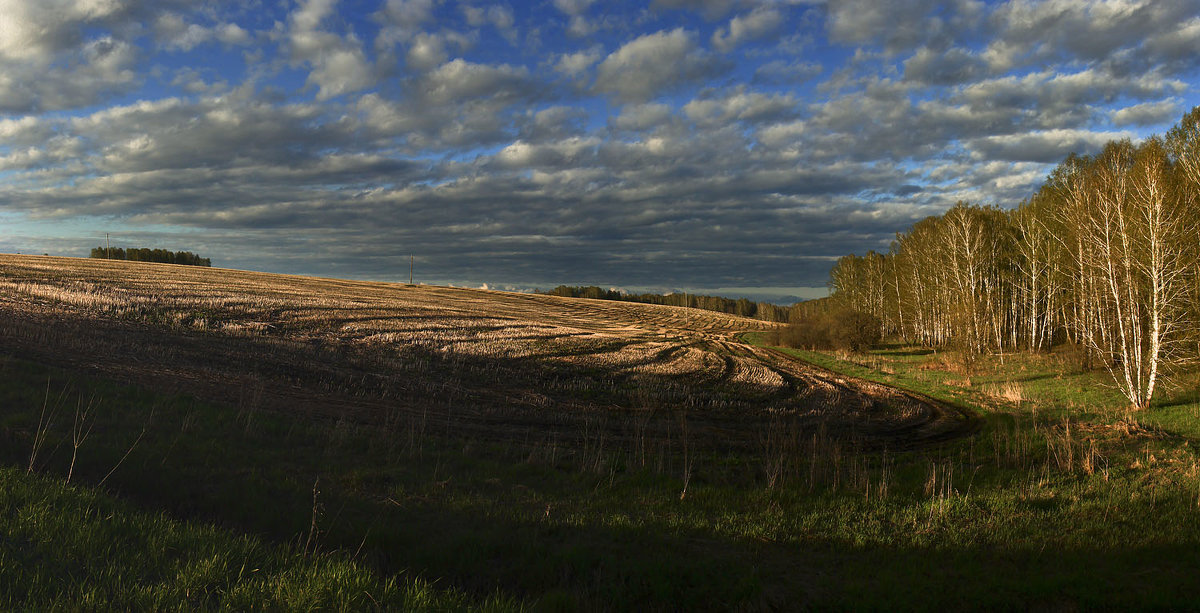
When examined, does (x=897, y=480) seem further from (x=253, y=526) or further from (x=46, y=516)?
(x=46, y=516)

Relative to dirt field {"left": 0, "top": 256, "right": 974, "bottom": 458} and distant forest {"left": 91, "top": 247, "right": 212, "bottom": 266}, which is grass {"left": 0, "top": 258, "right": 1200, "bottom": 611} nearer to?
dirt field {"left": 0, "top": 256, "right": 974, "bottom": 458}

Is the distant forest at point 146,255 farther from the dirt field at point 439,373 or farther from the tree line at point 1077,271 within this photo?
the tree line at point 1077,271

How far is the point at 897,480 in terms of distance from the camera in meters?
12.9

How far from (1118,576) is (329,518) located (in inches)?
448

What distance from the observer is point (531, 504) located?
34.3 feet

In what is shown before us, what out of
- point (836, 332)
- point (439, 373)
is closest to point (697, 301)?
point (836, 332)

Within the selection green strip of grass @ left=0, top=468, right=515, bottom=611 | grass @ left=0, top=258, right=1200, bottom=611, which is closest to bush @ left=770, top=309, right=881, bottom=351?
grass @ left=0, top=258, right=1200, bottom=611

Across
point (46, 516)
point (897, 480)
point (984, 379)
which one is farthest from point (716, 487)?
point (984, 379)

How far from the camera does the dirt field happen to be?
18.0 metres

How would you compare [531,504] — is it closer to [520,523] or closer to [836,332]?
[520,523]

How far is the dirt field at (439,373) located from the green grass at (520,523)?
3.00 m

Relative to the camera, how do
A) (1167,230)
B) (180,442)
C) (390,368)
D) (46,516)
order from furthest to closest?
(390,368)
(1167,230)
(180,442)
(46,516)

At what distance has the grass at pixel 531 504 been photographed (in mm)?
6406

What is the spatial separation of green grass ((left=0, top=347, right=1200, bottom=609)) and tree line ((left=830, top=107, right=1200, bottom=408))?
11.0 meters
